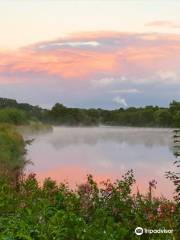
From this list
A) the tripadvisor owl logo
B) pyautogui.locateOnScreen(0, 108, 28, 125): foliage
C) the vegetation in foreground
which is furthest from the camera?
pyautogui.locateOnScreen(0, 108, 28, 125): foliage

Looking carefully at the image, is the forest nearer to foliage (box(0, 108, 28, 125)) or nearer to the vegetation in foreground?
the vegetation in foreground

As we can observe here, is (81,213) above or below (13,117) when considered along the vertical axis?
below

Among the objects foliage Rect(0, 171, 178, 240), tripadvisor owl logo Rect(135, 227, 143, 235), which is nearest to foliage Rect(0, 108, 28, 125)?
foliage Rect(0, 171, 178, 240)

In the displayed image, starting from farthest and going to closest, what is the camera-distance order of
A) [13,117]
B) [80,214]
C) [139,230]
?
[13,117], [80,214], [139,230]

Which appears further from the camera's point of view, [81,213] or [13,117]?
[13,117]

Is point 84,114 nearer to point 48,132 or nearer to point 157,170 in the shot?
point 48,132

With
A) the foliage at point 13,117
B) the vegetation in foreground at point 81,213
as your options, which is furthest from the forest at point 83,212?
the foliage at point 13,117

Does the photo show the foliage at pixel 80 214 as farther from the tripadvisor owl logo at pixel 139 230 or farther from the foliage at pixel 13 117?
the foliage at pixel 13 117

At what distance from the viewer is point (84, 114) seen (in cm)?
16188

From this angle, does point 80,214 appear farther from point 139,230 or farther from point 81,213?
point 139,230

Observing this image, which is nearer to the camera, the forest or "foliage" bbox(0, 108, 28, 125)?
the forest

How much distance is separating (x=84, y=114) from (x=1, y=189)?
150825mm

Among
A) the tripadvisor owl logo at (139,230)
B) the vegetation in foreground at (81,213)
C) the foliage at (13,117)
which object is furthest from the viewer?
the foliage at (13,117)

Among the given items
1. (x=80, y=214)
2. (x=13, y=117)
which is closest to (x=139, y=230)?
(x=80, y=214)
